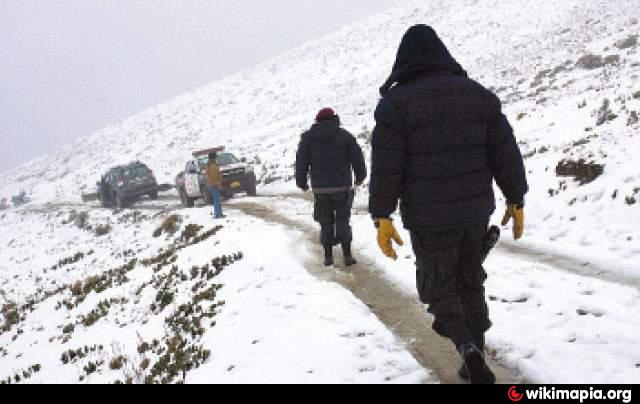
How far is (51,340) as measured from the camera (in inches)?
431

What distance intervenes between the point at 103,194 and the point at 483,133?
31.1 m

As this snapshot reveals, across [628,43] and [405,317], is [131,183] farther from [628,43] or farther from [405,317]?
[628,43]

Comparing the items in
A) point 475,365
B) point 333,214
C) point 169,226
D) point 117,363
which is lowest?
point 117,363

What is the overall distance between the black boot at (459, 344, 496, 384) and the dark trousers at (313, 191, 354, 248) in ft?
15.3

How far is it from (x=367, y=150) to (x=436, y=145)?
21126 millimetres

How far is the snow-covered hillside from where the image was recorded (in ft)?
22.4

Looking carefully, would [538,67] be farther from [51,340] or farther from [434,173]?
[434,173]

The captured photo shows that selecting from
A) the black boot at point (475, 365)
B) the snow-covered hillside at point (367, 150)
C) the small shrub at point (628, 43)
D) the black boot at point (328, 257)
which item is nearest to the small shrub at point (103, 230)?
the snow-covered hillside at point (367, 150)

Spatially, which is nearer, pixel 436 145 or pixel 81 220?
pixel 436 145

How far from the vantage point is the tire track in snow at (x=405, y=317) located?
15.8ft

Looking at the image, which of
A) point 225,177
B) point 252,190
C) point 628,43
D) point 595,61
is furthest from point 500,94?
point 225,177

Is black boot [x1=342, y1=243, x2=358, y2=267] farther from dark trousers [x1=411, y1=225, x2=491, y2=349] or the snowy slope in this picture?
dark trousers [x1=411, y1=225, x2=491, y2=349]

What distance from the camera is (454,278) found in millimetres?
4121

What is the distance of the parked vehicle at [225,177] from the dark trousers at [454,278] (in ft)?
56.5
